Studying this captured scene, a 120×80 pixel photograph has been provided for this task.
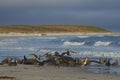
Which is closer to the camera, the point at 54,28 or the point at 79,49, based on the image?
the point at 79,49

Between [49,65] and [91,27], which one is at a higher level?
[91,27]

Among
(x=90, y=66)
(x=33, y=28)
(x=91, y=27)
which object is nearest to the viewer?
(x=90, y=66)

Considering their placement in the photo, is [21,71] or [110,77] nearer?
[110,77]

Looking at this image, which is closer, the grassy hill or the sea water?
the sea water

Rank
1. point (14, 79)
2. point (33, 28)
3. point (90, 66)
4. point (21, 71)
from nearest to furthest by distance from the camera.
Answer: point (14, 79)
point (21, 71)
point (90, 66)
point (33, 28)

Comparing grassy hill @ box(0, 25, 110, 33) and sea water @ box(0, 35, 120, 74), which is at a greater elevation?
grassy hill @ box(0, 25, 110, 33)

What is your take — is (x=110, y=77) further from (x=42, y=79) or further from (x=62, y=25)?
(x=62, y=25)

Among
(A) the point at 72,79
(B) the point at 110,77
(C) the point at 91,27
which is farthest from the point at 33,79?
(C) the point at 91,27

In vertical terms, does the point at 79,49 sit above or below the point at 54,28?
below

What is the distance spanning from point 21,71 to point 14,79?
117 inches

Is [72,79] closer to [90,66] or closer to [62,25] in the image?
[90,66]

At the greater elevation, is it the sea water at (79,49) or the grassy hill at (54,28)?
the grassy hill at (54,28)

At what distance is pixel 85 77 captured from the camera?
49.5 feet

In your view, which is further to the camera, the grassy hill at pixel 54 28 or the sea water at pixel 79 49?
the grassy hill at pixel 54 28
